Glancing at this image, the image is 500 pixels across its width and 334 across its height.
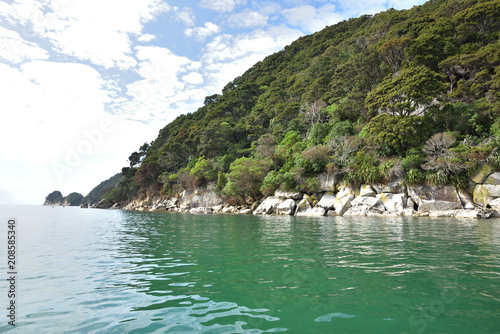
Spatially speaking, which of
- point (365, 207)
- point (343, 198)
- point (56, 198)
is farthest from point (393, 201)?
point (56, 198)

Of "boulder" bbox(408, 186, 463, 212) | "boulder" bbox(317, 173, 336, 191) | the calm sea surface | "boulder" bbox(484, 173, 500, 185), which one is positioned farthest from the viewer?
"boulder" bbox(317, 173, 336, 191)

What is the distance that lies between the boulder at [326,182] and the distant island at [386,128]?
0.13 m

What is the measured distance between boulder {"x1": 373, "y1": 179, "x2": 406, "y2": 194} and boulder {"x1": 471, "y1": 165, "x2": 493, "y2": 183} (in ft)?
18.7

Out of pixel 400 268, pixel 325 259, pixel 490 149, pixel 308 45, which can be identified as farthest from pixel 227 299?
pixel 308 45

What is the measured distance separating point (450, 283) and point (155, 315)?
5.64 meters

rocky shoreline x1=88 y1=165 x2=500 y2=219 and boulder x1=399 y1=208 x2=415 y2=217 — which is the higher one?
rocky shoreline x1=88 y1=165 x2=500 y2=219

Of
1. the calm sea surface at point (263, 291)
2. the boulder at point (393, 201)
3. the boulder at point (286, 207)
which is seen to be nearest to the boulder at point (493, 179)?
the boulder at point (393, 201)

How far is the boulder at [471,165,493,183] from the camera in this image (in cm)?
2279

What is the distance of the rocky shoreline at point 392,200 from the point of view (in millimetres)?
22312

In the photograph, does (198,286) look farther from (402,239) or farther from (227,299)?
(402,239)

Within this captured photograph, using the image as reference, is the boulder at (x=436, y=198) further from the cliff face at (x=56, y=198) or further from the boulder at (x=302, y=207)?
the cliff face at (x=56, y=198)

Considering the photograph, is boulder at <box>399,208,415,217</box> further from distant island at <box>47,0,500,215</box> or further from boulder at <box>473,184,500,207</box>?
boulder at <box>473,184,500,207</box>

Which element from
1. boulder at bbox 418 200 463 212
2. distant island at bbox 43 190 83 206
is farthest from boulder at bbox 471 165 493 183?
distant island at bbox 43 190 83 206

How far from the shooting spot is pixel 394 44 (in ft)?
124
